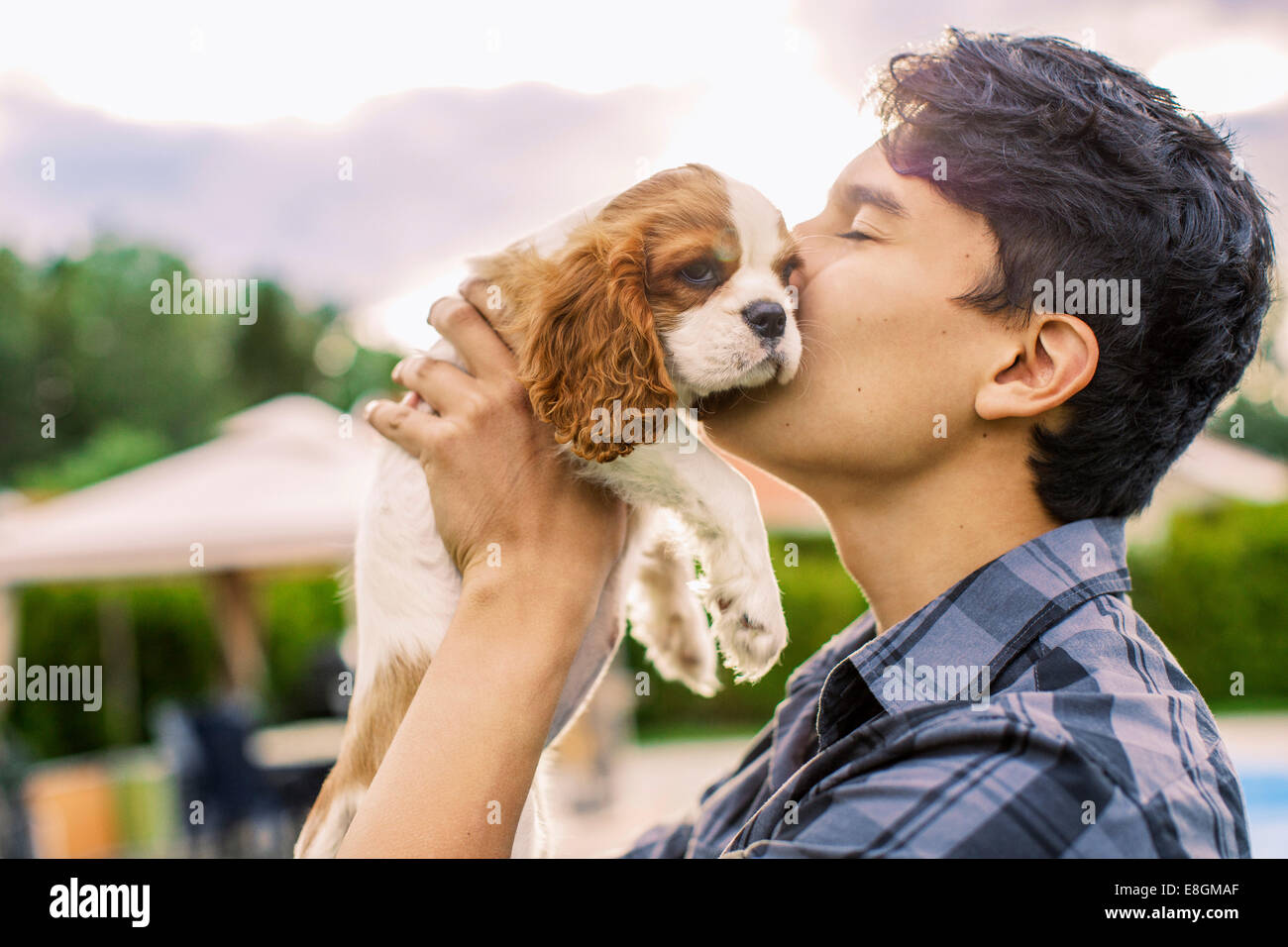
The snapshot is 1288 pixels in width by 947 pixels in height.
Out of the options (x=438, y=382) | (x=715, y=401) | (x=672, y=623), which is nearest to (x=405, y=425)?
(x=438, y=382)

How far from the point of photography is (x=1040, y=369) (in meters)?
1.99

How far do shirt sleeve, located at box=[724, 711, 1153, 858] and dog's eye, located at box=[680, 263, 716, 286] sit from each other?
4.38ft

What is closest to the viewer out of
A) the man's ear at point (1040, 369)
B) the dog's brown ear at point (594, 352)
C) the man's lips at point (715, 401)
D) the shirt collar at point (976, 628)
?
the shirt collar at point (976, 628)

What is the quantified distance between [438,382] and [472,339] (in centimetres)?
17

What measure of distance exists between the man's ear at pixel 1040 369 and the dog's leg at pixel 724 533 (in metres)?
0.62

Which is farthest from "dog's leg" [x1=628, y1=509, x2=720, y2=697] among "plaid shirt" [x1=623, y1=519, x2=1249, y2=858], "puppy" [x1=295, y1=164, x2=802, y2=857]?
"plaid shirt" [x1=623, y1=519, x2=1249, y2=858]

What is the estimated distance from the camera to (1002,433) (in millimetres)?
1998

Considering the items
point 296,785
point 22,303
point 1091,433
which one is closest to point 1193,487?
point 296,785

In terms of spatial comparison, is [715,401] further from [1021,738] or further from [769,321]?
[1021,738]

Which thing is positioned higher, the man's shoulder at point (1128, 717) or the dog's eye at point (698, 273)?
the dog's eye at point (698, 273)

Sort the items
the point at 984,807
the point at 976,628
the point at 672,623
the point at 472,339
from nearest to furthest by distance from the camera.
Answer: the point at 984,807, the point at 976,628, the point at 472,339, the point at 672,623

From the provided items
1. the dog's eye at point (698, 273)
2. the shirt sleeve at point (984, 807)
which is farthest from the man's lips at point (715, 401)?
the shirt sleeve at point (984, 807)

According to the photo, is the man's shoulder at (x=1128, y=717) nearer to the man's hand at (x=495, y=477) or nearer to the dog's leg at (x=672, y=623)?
the man's hand at (x=495, y=477)

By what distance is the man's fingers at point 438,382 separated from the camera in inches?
89.4
